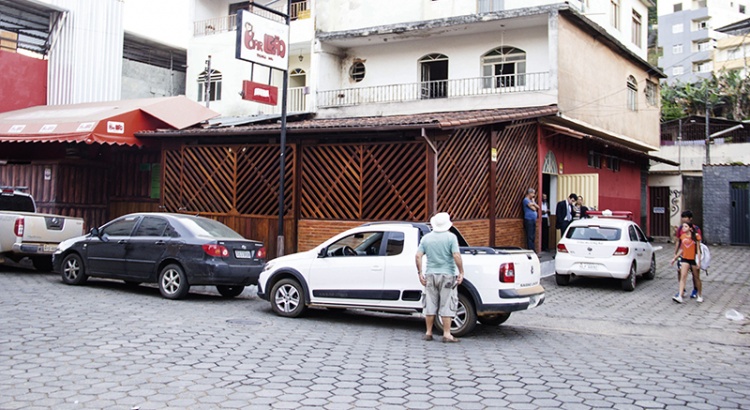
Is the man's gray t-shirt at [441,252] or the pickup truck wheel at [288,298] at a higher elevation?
the man's gray t-shirt at [441,252]

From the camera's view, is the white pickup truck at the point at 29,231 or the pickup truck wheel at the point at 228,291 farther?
the white pickup truck at the point at 29,231

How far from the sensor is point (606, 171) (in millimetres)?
24344

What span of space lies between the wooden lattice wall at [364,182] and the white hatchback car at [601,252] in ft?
10.5

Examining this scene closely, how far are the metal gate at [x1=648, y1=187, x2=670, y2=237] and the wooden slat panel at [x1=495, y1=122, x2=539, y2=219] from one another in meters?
13.4

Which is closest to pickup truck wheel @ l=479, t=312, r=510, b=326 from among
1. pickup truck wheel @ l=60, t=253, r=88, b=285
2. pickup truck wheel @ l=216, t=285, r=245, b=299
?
pickup truck wheel @ l=216, t=285, r=245, b=299

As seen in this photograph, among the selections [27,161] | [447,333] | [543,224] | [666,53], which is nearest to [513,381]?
[447,333]

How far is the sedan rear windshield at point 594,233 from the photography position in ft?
42.8

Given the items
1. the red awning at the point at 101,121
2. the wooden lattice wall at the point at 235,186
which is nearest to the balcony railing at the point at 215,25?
the red awning at the point at 101,121

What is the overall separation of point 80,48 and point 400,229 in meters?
19.2

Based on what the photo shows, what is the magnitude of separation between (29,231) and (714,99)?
46879 millimetres

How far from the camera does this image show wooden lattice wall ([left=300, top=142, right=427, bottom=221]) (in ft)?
45.8

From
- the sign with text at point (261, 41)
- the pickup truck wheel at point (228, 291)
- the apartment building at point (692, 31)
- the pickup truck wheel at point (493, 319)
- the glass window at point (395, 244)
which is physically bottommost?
the pickup truck wheel at point (493, 319)

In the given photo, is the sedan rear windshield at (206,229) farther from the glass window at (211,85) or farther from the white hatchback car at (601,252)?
the glass window at (211,85)

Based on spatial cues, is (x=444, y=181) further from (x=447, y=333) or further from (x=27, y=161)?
(x=27, y=161)
